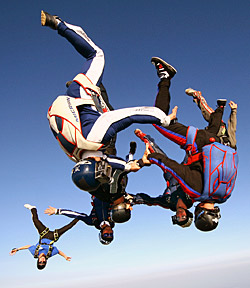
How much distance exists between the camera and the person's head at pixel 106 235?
145 inches

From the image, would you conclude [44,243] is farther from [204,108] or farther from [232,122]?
[232,122]

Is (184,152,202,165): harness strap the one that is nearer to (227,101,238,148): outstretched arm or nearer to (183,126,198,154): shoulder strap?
(183,126,198,154): shoulder strap

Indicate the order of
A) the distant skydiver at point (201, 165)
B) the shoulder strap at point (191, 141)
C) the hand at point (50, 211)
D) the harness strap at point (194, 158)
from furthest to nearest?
the hand at point (50, 211)
the shoulder strap at point (191, 141)
the harness strap at point (194, 158)
the distant skydiver at point (201, 165)

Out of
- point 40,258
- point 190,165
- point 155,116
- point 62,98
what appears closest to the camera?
point 155,116

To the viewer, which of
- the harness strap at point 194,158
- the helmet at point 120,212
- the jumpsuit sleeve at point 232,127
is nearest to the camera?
the harness strap at point 194,158

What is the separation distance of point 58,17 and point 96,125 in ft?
3.35

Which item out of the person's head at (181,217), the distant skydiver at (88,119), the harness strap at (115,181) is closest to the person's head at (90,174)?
the distant skydiver at (88,119)

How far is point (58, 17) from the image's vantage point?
293cm

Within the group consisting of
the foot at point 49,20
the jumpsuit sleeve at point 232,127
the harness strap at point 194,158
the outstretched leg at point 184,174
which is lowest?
the outstretched leg at point 184,174

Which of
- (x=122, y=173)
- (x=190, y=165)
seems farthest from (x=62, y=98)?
(x=190, y=165)

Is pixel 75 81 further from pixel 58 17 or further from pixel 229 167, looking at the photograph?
pixel 229 167

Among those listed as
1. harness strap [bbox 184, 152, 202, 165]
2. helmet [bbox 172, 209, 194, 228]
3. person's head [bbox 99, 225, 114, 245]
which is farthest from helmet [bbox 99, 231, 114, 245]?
harness strap [bbox 184, 152, 202, 165]

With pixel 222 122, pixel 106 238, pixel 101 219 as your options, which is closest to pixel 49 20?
pixel 222 122

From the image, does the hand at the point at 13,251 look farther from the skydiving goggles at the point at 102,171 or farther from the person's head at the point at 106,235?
the skydiving goggles at the point at 102,171
